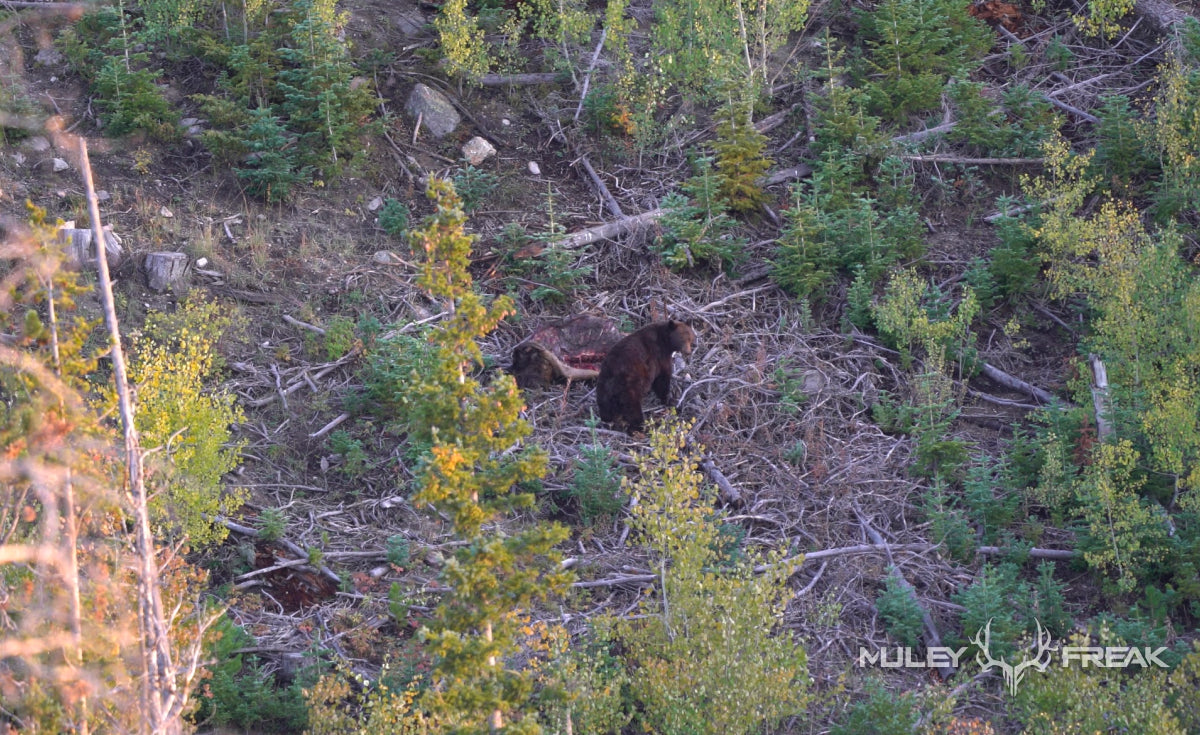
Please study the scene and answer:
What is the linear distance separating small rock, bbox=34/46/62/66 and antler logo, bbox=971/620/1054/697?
13.0 meters

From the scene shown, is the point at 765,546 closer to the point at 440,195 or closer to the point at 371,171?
the point at 440,195

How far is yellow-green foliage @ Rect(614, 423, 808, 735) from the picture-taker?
7.52 m

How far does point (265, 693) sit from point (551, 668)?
2213 millimetres

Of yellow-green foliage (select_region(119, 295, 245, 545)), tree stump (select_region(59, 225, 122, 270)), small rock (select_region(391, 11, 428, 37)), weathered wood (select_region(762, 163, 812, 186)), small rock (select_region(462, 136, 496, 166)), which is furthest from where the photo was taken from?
small rock (select_region(391, 11, 428, 37))

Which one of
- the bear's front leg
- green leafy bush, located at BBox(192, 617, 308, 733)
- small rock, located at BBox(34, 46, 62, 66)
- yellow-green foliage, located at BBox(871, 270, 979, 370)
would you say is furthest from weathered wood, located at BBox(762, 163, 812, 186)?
small rock, located at BBox(34, 46, 62, 66)

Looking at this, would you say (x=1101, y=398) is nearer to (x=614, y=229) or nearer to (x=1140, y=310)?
(x=1140, y=310)

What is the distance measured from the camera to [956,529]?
32.7ft

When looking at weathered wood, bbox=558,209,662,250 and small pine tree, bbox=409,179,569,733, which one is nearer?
small pine tree, bbox=409,179,569,733

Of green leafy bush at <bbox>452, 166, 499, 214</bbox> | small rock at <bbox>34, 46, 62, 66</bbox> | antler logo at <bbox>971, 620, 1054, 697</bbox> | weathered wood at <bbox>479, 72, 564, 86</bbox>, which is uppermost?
small rock at <bbox>34, 46, 62, 66</bbox>

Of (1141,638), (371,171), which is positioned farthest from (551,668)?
(371,171)

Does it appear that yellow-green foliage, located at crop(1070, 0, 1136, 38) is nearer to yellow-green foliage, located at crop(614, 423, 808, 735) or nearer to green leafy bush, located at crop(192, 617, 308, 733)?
yellow-green foliage, located at crop(614, 423, 808, 735)

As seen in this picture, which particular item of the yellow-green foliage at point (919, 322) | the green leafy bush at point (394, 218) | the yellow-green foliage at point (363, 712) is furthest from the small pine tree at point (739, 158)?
the yellow-green foliage at point (363, 712)

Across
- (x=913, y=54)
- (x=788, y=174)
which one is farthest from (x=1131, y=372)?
(x=913, y=54)

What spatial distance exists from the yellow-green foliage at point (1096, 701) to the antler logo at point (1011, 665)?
0.07 m
